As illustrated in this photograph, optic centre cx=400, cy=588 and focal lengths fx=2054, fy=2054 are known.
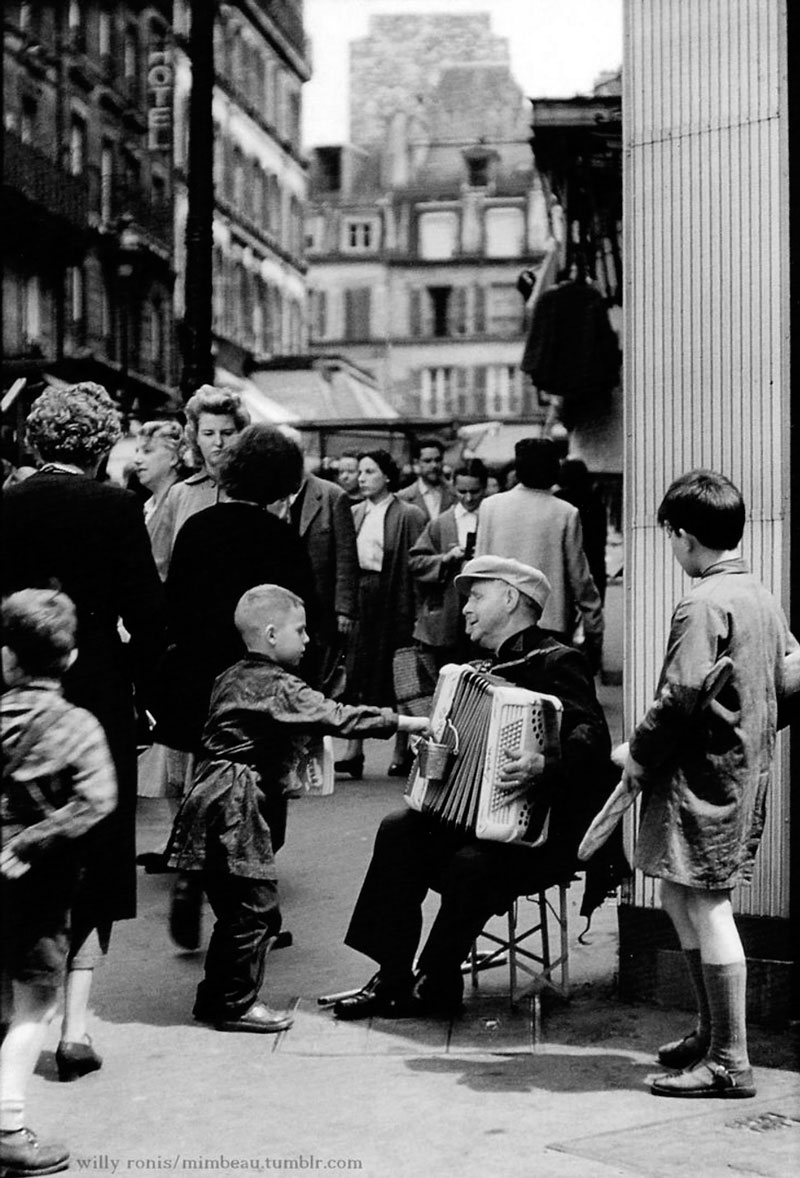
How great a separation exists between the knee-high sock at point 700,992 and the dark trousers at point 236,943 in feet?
4.57

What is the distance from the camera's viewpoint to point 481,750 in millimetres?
6523

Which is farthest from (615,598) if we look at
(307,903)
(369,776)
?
(307,903)

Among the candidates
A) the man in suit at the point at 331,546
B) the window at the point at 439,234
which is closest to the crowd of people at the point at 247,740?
the man in suit at the point at 331,546

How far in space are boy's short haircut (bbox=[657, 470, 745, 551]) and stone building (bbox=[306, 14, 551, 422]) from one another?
8679cm

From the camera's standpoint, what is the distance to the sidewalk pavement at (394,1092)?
5156 mm

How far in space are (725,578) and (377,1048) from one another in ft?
5.92

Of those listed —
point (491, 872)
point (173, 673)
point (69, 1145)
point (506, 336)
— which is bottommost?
point (69, 1145)

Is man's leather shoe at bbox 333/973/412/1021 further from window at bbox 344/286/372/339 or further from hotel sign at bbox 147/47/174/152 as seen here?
window at bbox 344/286/372/339

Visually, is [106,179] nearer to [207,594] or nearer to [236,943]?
[207,594]

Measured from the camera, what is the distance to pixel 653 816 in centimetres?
586

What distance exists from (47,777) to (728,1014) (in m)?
2.04

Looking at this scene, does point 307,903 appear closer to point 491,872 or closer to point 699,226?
point 491,872

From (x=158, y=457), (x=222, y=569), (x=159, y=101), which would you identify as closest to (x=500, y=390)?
(x=159, y=101)

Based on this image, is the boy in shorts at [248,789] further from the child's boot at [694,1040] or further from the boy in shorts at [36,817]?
the boy in shorts at [36,817]
